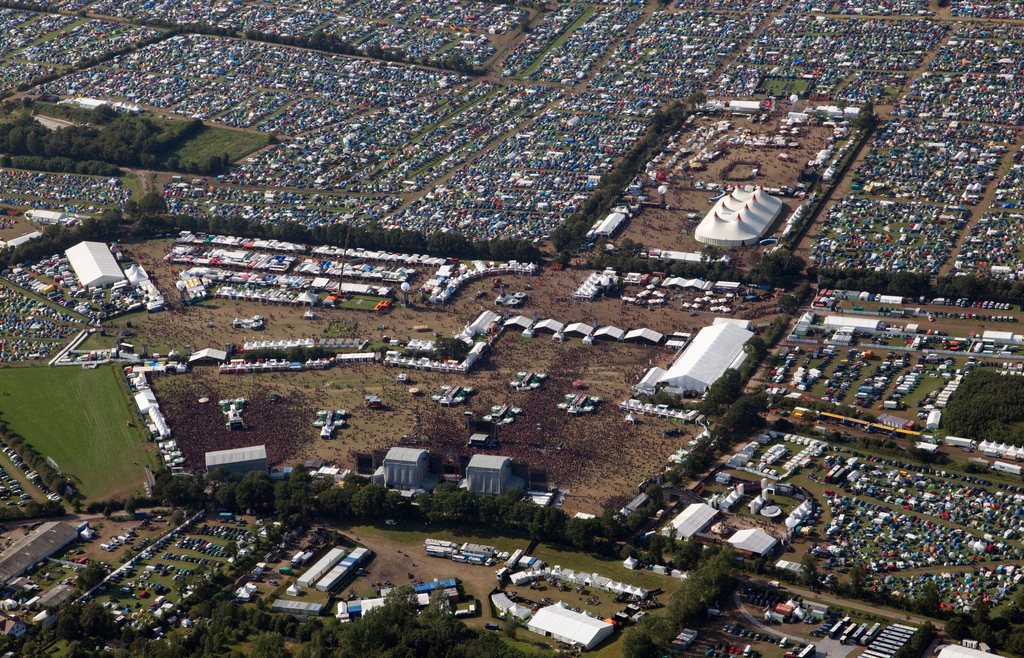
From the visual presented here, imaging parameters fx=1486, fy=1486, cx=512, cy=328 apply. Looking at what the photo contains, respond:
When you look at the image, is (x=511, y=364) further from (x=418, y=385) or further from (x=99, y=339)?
(x=99, y=339)

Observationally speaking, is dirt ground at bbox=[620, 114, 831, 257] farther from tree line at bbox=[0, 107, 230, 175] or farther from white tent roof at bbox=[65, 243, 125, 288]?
tree line at bbox=[0, 107, 230, 175]

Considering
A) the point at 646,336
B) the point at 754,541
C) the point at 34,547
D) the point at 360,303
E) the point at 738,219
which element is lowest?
the point at 34,547

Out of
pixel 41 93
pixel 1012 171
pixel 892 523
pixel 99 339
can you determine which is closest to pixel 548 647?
pixel 892 523

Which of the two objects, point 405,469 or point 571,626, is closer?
point 571,626

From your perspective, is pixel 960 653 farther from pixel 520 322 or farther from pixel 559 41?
pixel 559 41

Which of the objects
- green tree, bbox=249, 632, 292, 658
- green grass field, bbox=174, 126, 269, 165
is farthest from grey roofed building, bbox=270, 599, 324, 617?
green grass field, bbox=174, 126, 269, 165

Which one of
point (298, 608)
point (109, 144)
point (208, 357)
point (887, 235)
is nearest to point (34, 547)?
point (298, 608)
